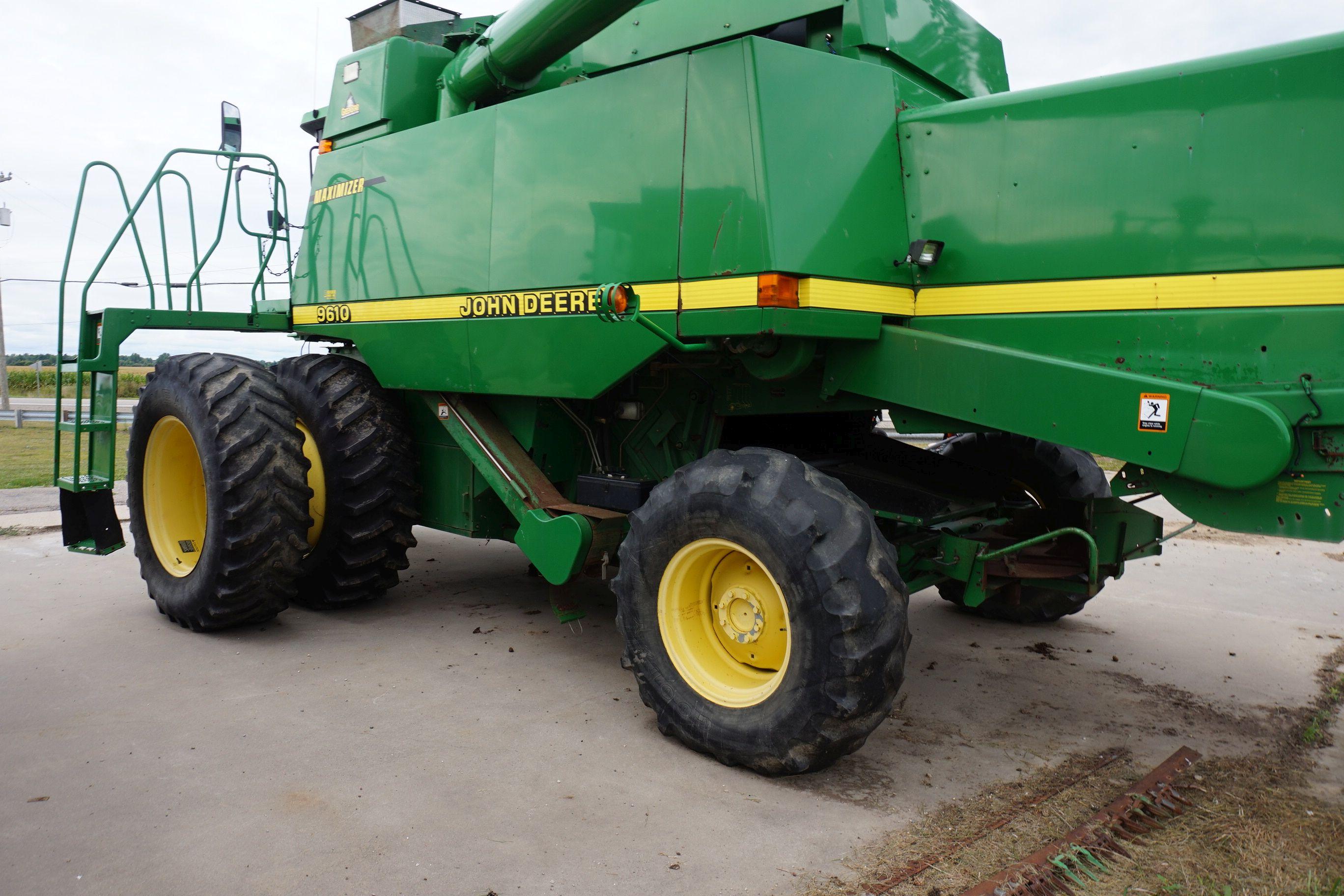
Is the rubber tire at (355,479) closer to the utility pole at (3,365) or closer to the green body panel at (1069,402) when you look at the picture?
the green body panel at (1069,402)

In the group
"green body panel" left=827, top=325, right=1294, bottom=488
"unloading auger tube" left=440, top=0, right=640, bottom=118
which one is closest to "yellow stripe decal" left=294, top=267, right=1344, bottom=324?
"green body panel" left=827, top=325, right=1294, bottom=488

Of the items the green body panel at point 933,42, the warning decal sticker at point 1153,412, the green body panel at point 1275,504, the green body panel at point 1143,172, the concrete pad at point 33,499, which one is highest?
the green body panel at point 933,42

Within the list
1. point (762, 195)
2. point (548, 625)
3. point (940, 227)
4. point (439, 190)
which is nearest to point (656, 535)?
point (762, 195)

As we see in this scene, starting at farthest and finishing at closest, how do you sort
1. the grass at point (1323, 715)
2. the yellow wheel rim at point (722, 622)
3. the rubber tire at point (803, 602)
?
the grass at point (1323, 715) → the yellow wheel rim at point (722, 622) → the rubber tire at point (803, 602)

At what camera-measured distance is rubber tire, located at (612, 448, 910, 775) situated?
323 cm

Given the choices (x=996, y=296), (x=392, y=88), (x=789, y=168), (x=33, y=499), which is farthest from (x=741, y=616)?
(x=33, y=499)

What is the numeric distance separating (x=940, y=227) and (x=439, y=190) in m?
2.61

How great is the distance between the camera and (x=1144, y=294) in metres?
3.19

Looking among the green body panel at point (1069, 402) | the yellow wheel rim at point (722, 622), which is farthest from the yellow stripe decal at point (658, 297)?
the yellow wheel rim at point (722, 622)

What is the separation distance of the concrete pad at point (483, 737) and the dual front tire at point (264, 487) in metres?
0.27

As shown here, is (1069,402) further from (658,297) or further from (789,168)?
(658,297)

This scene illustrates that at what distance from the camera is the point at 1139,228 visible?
3.20 metres

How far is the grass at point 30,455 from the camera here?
11156 mm

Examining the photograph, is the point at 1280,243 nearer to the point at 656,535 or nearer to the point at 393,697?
the point at 656,535
